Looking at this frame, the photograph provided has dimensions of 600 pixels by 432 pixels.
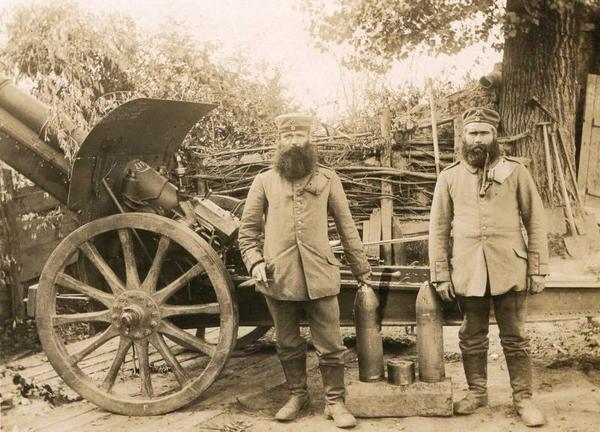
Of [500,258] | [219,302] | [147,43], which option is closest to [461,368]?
[500,258]

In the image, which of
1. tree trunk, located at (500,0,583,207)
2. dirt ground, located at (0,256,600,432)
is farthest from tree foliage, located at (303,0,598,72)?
dirt ground, located at (0,256,600,432)

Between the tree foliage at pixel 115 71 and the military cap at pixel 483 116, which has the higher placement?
the tree foliage at pixel 115 71

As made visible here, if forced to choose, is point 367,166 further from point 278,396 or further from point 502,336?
point 502,336

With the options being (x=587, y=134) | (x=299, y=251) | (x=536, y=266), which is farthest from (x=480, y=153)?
(x=587, y=134)

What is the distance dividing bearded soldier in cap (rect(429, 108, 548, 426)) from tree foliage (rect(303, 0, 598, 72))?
4.11 meters

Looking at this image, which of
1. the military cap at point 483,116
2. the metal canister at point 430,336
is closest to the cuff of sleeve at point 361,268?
the metal canister at point 430,336

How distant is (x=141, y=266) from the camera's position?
16.3 ft

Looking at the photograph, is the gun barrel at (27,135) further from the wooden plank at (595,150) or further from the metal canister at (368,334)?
the wooden plank at (595,150)

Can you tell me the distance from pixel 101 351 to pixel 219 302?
231 cm

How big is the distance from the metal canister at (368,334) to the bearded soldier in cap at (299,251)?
132 millimetres

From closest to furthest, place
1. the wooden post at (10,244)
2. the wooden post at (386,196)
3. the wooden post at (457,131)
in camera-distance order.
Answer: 1. the wooden post at (10,244)
2. the wooden post at (386,196)
3. the wooden post at (457,131)

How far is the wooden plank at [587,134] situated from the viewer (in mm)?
8930

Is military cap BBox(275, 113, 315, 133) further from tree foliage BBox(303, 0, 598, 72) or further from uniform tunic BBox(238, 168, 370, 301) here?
tree foliage BBox(303, 0, 598, 72)

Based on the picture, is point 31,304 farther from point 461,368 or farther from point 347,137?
point 347,137
